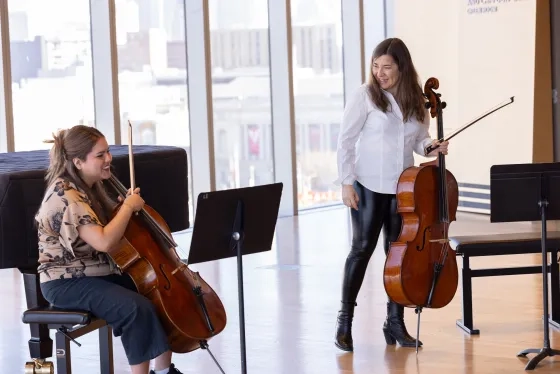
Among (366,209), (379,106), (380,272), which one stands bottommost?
(380,272)

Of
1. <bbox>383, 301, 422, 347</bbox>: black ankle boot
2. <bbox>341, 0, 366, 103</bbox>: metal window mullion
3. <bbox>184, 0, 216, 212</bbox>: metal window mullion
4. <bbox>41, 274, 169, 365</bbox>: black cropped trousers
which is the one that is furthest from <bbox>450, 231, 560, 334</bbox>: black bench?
<bbox>341, 0, 366, 103</bbox>: metal window mullion

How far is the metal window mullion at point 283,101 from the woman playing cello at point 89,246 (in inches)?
220

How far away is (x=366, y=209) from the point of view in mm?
4297

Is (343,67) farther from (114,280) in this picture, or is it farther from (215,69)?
(114,280)

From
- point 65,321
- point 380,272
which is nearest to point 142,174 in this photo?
point 65,321

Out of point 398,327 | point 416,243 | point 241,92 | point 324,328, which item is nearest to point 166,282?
point 416,243

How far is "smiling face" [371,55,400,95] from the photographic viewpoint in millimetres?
4246

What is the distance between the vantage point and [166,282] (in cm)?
344

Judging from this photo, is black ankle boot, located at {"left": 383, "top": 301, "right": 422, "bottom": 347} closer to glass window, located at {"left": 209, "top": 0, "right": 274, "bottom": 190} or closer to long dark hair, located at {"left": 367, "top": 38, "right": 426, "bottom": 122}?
long dark hair, located at {"left": 367, "top": 38, "right": 426, "bottom": 122}

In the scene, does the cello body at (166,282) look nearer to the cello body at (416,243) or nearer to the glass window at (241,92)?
the cello body at (416,243)

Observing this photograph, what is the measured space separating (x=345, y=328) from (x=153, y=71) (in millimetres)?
4447

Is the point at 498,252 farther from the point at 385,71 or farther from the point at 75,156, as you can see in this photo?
the point at 75,156

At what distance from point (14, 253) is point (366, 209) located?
4.91ft

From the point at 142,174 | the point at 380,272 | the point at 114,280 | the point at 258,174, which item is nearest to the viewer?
the point at 114,280
